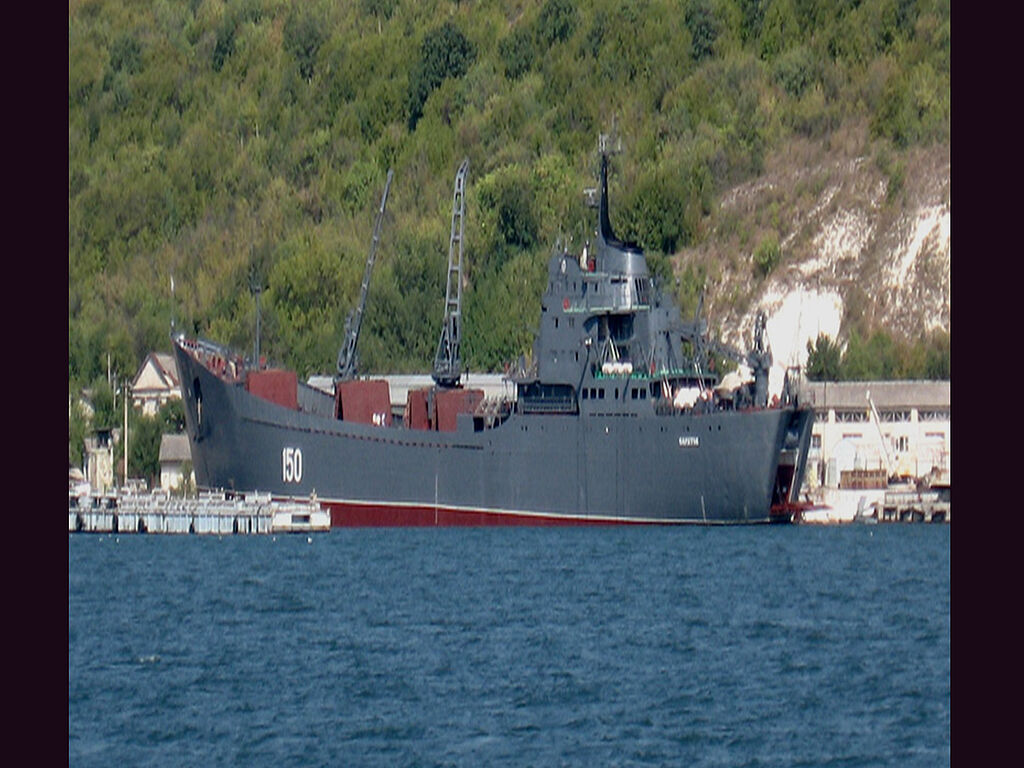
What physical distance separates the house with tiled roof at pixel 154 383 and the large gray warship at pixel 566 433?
2393 centimetres

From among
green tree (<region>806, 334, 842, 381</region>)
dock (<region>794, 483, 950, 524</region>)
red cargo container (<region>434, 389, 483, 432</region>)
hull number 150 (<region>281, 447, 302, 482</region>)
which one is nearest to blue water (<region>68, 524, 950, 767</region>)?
dock (<region>794, 483, 950, 524</region>)

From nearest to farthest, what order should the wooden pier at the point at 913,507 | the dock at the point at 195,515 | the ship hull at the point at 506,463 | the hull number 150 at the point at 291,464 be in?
1. the ship hull at the point at 506,463
2. the dock at the point at 195,515
3. the wooden pier at the point at 913,507
4. the hull number 150 at the point at 291,464

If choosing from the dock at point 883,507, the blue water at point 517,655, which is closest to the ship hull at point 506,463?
the dock at point 883,507

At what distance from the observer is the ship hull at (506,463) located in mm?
72875

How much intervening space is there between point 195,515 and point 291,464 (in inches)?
173

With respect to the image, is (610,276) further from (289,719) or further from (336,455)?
(289,719)

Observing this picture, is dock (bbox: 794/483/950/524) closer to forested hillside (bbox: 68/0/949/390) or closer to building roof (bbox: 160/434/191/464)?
forested hillside (bbox: 68/0/949/390)

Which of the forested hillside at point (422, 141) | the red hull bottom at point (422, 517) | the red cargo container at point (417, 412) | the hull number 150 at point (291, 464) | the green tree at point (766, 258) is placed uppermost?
the forested hillside at point (422, 141)

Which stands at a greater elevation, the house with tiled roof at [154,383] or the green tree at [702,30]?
the green tree at [702,30]

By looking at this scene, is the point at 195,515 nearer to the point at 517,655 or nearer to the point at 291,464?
the point at 291,464

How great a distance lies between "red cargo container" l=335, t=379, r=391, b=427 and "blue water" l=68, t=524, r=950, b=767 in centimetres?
1447

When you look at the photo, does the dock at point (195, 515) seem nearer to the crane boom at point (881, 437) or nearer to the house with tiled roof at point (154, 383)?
the crane boom at point (881, 437)

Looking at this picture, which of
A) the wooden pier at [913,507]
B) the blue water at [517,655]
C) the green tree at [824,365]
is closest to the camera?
the blue water at [517,655]

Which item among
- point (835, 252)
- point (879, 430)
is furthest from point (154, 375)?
point (879, 430)
